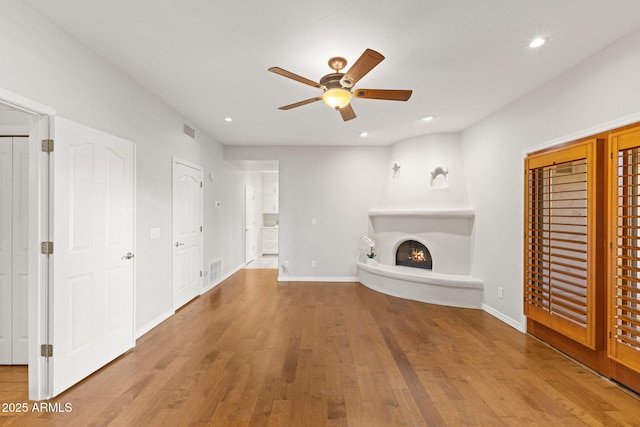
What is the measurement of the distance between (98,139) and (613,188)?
14.1 feet

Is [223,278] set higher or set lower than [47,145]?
lower

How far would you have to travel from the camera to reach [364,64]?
2.00 meters

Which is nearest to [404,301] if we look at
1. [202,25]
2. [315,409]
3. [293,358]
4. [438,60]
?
[293,358]

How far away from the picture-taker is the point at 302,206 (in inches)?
225

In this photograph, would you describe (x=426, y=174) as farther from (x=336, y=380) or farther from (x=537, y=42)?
(x=336, y=380)

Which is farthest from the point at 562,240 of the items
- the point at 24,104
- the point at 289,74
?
the point at 24,104

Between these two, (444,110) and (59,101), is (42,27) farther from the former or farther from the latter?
(444,110)

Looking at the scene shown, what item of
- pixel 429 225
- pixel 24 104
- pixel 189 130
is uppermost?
pixel 189 130

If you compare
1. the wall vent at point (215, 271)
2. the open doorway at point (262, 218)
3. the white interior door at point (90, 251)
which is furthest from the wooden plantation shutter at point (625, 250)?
the open doorway at point (262, 218)

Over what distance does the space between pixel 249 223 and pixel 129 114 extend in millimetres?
4932

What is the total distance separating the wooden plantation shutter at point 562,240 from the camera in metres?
2.45

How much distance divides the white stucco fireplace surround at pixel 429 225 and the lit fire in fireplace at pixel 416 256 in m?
0.21

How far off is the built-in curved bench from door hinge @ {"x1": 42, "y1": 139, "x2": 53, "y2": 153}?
442cm

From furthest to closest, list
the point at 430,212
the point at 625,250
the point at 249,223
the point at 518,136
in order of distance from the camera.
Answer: the point at 249,223 → the point at 430,212 → the point at 518,136 → the point at 625,250
